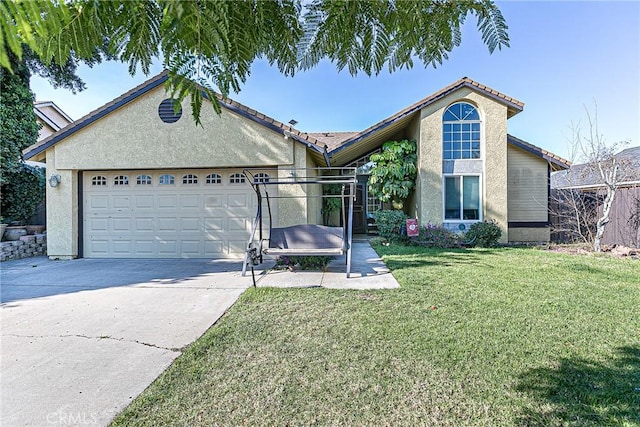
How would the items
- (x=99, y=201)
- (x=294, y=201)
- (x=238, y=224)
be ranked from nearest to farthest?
(x=294, y=201) → (x=238, y=224) → (x=99, y=201)

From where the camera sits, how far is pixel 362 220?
50.5 feet

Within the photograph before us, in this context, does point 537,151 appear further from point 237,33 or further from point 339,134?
point 237,33

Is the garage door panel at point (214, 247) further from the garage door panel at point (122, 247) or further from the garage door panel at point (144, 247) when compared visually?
the garage door panel at point (122, 247)

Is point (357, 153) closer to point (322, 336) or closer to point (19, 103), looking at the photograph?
point (322, 336)

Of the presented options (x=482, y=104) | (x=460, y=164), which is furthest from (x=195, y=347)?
(x=482, y=104)

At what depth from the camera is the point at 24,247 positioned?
10.1 metres

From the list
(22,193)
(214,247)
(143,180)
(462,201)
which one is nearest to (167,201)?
(143,180)

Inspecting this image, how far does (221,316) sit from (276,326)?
988 mm

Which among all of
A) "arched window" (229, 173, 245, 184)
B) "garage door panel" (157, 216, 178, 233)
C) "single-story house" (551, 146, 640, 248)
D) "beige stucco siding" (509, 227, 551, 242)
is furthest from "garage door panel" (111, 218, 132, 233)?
"single-story house" (551, 146, 640, 248)

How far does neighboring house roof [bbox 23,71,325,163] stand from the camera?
8.88m

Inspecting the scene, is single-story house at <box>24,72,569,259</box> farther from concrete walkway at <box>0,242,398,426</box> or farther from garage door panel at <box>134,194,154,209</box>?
concrete walkway at <box>0,242,398,426</box>

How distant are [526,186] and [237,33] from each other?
560 inches

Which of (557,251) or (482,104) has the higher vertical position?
(482,104)

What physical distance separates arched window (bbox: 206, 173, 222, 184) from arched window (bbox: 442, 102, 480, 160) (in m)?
8.37
